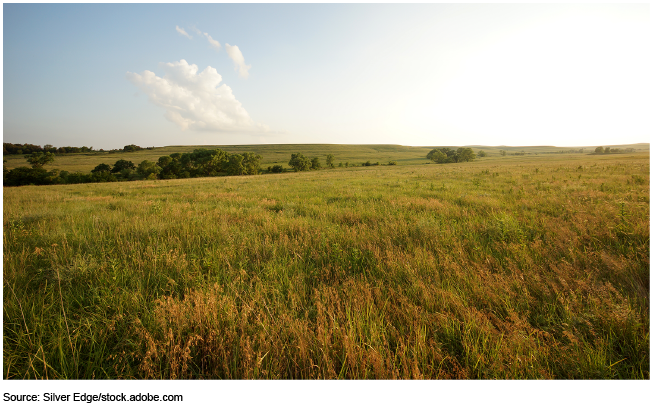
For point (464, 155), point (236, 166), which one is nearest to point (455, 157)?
point (464, 155)

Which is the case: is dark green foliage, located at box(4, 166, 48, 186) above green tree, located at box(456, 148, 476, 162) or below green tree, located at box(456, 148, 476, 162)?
below

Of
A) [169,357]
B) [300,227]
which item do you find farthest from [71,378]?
[300,227]

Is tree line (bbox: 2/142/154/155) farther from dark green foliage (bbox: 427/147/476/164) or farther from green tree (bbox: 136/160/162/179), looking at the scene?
dark green foliage (bbox: 427/147/476/164)

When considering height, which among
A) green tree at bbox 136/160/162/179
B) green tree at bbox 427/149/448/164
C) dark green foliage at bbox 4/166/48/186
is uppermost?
green tree at bbox 427/149/448/164

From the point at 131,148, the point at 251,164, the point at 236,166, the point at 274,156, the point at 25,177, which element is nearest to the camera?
the point at 25,177

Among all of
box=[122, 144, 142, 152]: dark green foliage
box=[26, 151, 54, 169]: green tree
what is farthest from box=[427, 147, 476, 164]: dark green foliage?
box=[122, 144, 142, 152]: dark green foliage

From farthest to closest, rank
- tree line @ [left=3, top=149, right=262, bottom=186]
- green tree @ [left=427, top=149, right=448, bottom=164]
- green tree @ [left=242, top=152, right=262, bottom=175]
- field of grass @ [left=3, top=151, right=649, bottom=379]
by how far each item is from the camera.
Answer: green tree @ [left=427, top=149, right=448, bottom=164], green tree @ [left=242, top=152, right=262, bottom=175], tree line @ [left=3, top=149, right=262, bottom=186], field of grass @ [left=3, top=151, right=649, bottom=379]

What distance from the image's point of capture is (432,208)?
7395 mm

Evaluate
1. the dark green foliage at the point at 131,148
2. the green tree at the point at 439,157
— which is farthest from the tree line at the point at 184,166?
the green tree at the point at 439,157

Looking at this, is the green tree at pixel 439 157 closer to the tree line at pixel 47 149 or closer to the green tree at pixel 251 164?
the green tree at pixel 251 164

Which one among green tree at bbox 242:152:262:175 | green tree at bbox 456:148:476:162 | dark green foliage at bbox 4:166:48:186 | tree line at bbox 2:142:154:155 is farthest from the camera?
green tree at bbox 456:148:476:162

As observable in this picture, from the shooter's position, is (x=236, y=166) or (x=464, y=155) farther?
(x=464, y=155)

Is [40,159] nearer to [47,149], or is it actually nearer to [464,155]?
[47,149]

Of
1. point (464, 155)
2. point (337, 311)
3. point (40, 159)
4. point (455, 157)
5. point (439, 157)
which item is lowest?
point (337, 311)
